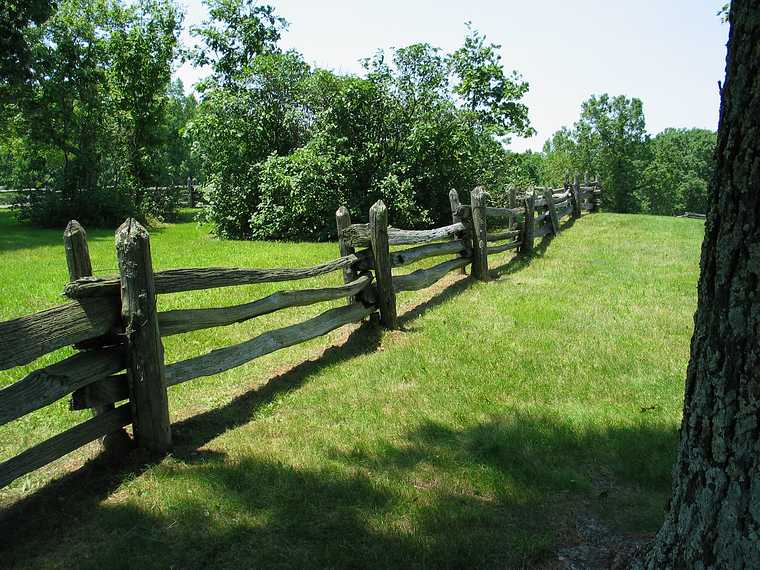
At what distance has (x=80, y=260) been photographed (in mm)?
4258

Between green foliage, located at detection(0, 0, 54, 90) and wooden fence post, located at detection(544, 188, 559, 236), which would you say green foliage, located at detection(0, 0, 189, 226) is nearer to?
green foliage, located at detection(0, 0, 54, 90)

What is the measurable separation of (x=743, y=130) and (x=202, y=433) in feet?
13.8

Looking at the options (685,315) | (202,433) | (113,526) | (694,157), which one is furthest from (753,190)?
(694,157)

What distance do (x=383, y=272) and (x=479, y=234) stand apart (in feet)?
11.2

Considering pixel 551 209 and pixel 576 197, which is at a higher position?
pixel 576 197

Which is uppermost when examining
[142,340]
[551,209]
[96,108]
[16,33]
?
[16,33]

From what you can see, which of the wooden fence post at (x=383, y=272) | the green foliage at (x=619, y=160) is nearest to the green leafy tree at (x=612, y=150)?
the green foliage at (x=619, y=160)

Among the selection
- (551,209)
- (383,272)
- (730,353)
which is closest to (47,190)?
(551,209)

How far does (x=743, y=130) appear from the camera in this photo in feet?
6.75

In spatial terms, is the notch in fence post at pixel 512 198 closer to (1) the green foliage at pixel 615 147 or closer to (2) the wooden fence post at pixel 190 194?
(2) the wooden fence post at pixel 190 194

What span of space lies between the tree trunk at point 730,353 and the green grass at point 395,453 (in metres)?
1.11

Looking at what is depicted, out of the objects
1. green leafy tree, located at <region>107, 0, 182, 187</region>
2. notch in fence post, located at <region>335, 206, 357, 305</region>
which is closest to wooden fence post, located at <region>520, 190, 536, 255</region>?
notch in fence post, located at <region>335, 206, 357, 305</region>

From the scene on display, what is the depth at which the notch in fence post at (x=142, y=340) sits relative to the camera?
417 cm

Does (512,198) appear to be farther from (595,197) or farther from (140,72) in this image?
(140,72)
